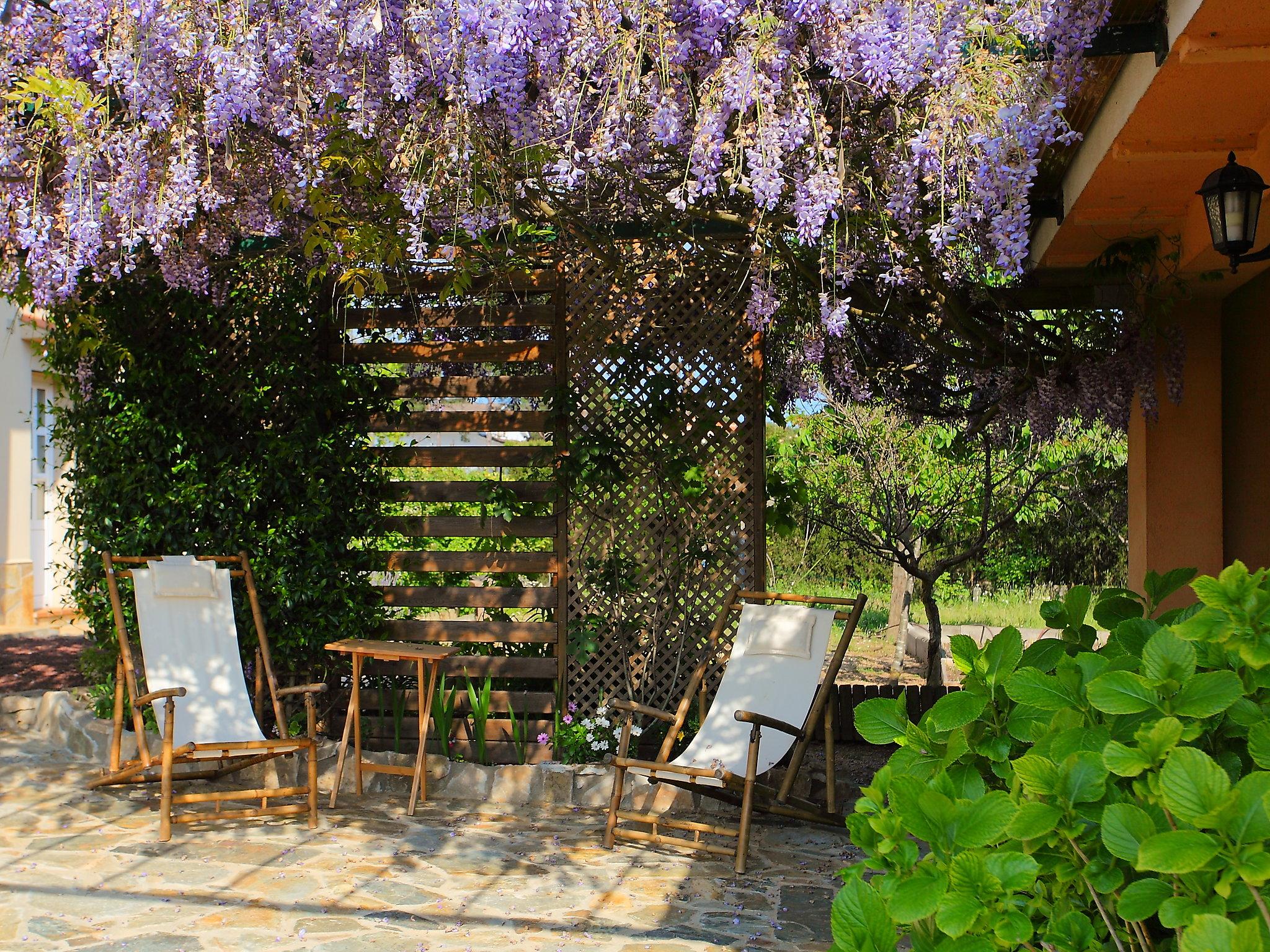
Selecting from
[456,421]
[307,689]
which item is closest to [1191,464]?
[456,421]

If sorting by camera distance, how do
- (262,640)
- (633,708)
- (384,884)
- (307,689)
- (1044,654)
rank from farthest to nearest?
(262,640) < (307,689) < (633,708) < (384,884) < (1044,654)

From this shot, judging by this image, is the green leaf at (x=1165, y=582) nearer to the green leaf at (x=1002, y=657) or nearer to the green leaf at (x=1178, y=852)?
the green leaf at (x=1002, y=657)

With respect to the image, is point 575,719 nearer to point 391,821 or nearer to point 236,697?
point 391,821

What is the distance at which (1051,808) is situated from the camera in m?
1.08

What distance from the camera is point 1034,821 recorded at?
1.07 meters

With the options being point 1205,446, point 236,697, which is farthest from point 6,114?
point 1205,446

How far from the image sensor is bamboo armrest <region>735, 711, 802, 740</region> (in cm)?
389

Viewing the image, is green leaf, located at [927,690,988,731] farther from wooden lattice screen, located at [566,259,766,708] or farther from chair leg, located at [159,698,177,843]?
wooden lattice screen, located at [566,259,766,708]

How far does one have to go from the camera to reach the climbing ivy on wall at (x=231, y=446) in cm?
519

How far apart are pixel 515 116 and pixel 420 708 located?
2.44 metres

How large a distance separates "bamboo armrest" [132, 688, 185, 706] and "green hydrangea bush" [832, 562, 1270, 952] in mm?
3363

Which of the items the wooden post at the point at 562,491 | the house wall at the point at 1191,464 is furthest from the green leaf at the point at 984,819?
the house wall at the point at 1191,464

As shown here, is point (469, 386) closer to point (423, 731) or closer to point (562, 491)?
point (562, 491)

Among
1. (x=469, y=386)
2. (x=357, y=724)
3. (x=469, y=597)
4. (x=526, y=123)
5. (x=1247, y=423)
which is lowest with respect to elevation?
(x=357, y=724)
